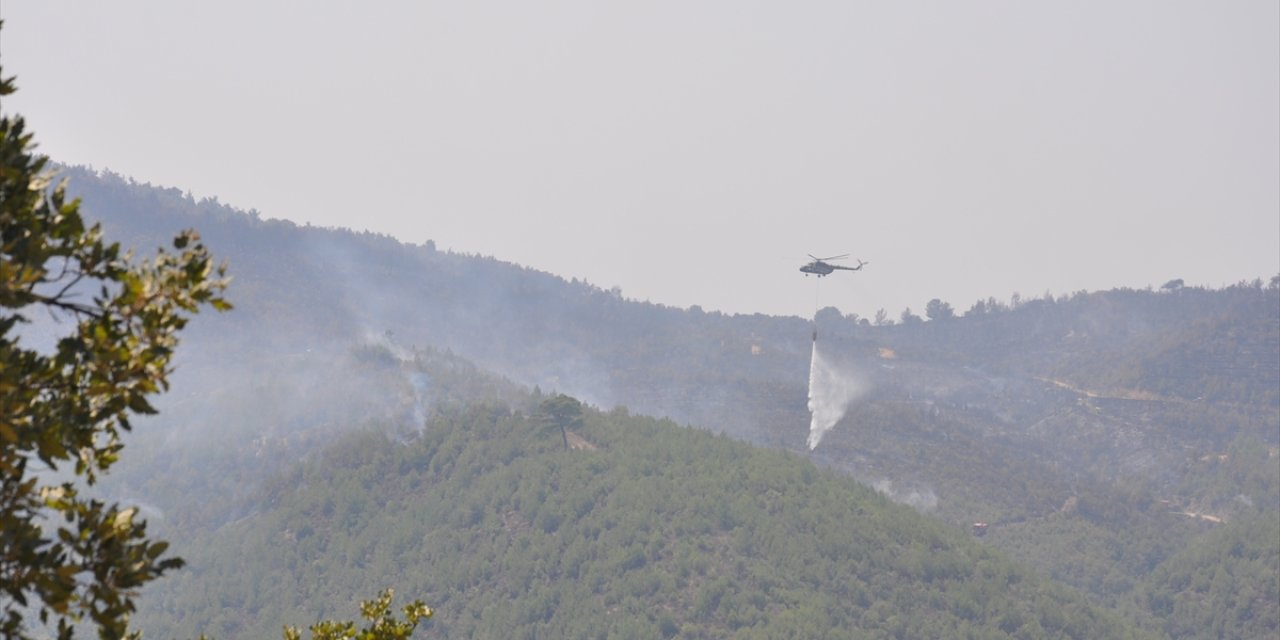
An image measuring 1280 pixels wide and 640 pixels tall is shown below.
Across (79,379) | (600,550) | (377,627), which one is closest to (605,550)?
(600,550)

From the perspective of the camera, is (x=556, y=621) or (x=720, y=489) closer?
(x=556, y=621)

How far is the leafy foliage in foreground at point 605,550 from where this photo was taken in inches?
6053

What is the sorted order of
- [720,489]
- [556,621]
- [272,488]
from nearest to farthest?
1. [556,621]
2. [720,489]
3. [272,488]

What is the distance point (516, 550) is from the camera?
169m

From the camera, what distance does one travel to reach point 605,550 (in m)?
166

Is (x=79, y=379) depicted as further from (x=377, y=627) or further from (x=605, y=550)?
(x=605, y=550)

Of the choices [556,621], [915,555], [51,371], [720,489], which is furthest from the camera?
[720,489]

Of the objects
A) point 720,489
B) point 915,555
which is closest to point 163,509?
point 720,489

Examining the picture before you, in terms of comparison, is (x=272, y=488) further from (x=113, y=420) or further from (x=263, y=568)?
(x=113, y=420)

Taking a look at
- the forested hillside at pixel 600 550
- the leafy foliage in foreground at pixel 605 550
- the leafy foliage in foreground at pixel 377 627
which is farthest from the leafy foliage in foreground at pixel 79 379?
the forested hillside at pixel 600 550

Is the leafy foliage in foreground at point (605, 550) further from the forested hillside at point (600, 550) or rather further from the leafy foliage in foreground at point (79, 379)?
the leafy foliage in foreground at point (79, 379)

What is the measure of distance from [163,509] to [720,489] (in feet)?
213

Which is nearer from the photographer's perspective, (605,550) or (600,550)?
(605,550)

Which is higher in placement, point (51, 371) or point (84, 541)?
point (51, 371)
